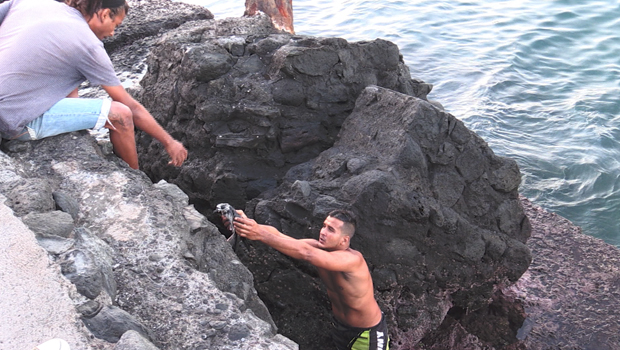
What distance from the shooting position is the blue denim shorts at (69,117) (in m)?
3.66

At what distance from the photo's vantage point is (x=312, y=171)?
4602 millimetres

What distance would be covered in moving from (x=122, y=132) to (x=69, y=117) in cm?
33

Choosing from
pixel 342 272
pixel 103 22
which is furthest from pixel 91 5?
pixel 342 272

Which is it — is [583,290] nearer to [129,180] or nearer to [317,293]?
[317,293]

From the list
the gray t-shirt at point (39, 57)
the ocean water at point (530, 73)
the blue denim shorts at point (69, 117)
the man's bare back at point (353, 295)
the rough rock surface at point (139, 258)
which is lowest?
the ocean water at point (530, 73)

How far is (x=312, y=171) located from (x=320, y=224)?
0.56 metres

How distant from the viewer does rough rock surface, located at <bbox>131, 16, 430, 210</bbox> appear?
4.78 meters

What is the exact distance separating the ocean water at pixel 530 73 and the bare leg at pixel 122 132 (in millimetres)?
5493

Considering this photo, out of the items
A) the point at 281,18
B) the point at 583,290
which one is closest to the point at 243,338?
the point at 583,290

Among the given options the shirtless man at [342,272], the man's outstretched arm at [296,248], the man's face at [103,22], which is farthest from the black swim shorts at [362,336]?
the man's face at [103,22]

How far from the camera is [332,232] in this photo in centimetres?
390

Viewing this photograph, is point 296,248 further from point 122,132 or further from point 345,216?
point 122,132

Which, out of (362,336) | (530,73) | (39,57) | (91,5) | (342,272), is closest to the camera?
(39,57)

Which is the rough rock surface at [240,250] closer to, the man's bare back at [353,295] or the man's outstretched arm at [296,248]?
the man's bare back at [353,295]
